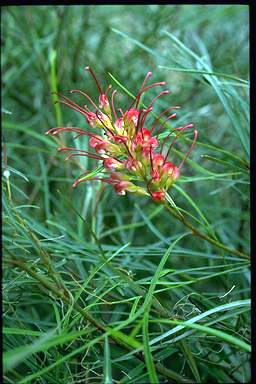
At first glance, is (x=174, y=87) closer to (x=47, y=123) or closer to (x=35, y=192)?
(x=47, y=123)

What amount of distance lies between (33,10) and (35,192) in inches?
13.6

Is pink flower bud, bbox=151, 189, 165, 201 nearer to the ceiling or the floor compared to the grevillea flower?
nearer to the floor

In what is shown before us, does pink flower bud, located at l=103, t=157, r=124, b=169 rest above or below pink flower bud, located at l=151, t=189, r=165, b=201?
above

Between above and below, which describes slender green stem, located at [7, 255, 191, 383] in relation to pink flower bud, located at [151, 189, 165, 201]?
below

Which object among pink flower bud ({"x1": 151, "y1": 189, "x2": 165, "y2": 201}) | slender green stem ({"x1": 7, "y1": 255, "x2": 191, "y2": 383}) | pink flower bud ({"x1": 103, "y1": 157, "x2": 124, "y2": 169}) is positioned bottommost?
slender green stem ({"x1": 7, "y1": 255, "x2": 191, "y2": 383})

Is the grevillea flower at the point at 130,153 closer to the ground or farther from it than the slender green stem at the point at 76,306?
farther from it

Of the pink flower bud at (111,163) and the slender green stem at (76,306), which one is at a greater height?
the pink flower bud at (111,163)

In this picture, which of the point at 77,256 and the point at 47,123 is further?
the point at 47,123

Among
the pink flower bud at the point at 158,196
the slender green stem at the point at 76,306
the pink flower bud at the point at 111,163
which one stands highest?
the pink flower bud at the point at 111,163

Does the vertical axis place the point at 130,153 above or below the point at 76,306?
above

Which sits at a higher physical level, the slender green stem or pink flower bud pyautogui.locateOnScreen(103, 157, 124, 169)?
pink flower bud pyautogui.locateOnScreen(103, 157, 124, 169)

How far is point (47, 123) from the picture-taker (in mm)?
783
